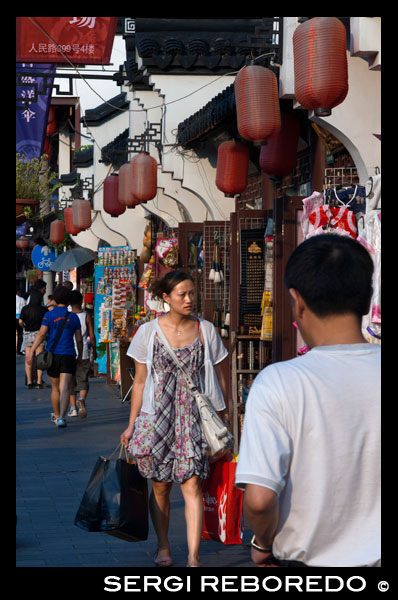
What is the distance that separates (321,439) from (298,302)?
0.44 meters

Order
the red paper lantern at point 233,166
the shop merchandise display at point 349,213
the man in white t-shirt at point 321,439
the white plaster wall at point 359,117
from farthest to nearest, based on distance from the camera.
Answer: the red paper lantern at point 233,166, the white plaster wall at point 359,117, the shop merchandise display at point 349,213, the man in white t-shirt at point 321,439

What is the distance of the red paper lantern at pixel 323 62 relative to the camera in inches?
288

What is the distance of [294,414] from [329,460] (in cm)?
18

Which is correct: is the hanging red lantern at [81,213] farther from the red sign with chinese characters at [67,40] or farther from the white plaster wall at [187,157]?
the red sign with chinese characters at [67,40]

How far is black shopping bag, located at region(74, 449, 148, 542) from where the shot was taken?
21.0 ft

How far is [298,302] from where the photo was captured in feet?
10.1

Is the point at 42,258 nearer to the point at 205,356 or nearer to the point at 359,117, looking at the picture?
the point at 359,117

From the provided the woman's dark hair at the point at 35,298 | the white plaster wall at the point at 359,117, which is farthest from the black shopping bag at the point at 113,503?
the woman's dark hair at the point at 35,298

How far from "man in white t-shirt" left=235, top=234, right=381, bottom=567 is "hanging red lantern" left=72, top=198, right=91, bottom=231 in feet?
59.0

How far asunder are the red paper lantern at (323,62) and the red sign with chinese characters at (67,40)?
21.7 ft

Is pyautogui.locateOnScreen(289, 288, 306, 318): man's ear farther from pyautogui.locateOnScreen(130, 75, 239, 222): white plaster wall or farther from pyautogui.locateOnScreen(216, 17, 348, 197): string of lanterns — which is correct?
pyautogui.locateOnScreen(130, 75, 239, 222): white plaster wall

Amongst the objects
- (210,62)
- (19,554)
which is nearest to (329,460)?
(19,554)

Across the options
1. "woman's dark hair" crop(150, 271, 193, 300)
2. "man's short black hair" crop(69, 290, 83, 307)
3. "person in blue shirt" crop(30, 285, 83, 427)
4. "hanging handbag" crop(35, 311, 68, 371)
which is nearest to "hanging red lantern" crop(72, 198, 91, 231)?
"man's short black hair" crop(69, 290, 83, 307)
